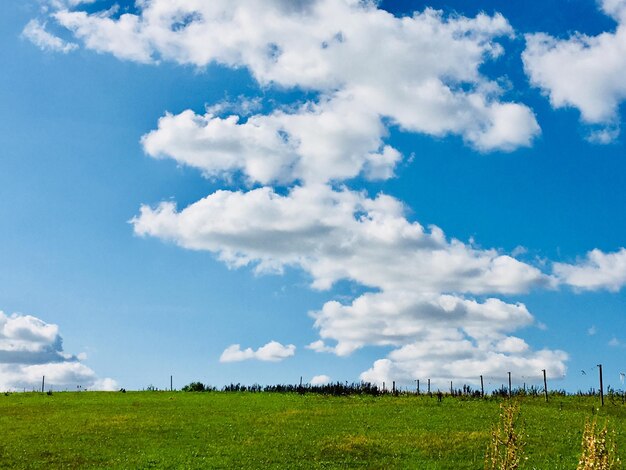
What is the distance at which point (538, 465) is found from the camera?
36500 millimetres

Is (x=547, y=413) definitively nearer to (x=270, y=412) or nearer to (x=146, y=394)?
(x=270, y=412)

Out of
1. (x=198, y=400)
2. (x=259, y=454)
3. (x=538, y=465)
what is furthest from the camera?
(x=198, y=400)

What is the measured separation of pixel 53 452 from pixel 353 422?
2230 centimetres

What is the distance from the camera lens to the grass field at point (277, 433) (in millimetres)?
38719

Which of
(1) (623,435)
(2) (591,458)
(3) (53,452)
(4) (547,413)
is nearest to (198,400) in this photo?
(3) (53,452)

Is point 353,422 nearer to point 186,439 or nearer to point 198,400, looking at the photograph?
point 186,439

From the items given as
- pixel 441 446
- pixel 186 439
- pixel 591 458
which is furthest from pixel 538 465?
pixel 591 458

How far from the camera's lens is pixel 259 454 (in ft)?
131

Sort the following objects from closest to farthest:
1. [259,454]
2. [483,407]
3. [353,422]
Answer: [259,454] < [353,422] < [483,407]

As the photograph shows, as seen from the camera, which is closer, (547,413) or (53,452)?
(53,452)

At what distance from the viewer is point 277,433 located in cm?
4684

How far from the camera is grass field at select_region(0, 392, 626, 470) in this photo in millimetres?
38719

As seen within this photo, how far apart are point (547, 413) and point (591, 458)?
5530cm

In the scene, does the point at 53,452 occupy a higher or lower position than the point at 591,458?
lower
